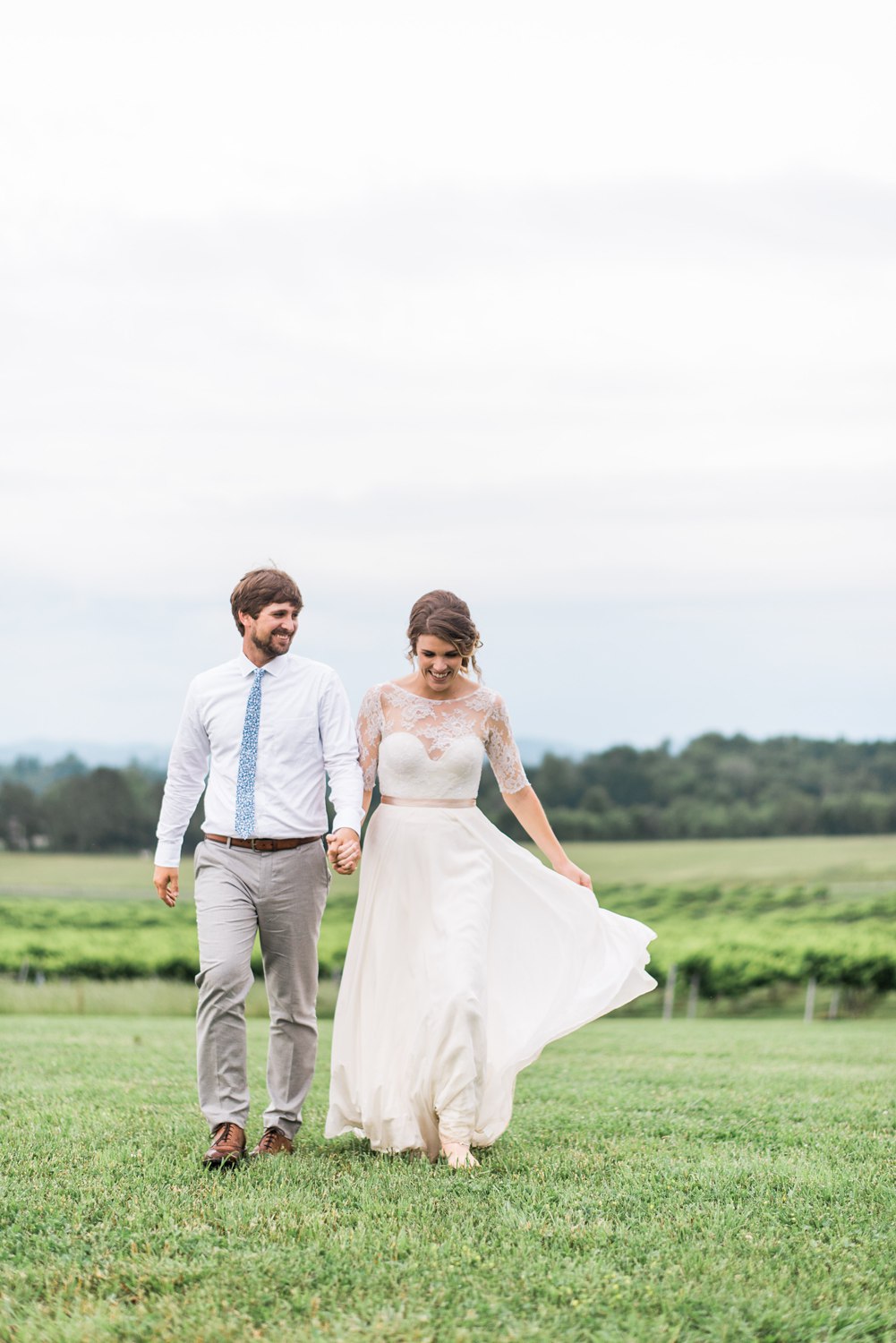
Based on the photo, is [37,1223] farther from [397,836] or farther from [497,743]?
[497,743]

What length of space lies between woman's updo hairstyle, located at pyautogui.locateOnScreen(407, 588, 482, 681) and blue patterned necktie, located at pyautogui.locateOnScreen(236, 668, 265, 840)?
86 cm

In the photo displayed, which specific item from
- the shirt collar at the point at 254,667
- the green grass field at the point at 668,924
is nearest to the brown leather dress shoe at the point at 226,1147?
the shirt collar at the point at 254,667

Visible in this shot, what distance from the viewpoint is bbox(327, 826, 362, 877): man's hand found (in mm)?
6111

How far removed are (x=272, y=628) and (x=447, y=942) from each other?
5.68 ft

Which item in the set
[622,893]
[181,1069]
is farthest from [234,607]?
[622,893]

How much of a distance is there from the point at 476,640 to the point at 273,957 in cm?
185

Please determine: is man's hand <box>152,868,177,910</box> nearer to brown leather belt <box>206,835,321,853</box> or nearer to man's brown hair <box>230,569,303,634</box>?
brown leather belt <box>206,835,321,853</box>

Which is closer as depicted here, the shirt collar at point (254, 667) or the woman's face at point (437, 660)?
the shirt collar at point (254, 667)

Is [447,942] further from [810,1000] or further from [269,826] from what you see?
[810,1000]

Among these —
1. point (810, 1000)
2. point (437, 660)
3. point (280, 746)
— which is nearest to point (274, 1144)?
point (280, 746)

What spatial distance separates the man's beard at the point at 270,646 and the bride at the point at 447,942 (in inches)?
23.3

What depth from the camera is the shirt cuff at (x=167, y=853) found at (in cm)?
672

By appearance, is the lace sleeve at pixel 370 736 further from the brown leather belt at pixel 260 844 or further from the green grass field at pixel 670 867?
the green grass field at pixel 670 867

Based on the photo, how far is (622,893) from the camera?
65.1m
